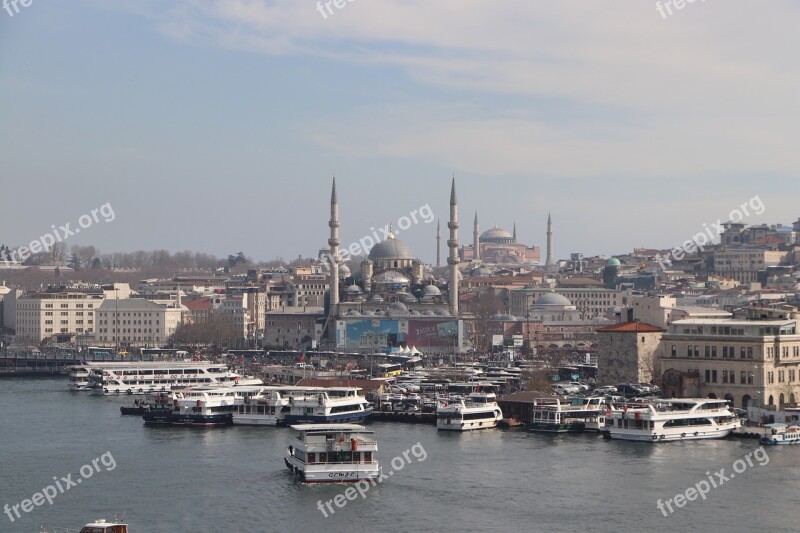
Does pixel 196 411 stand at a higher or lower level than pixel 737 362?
lower

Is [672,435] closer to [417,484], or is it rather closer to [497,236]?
[417,484]

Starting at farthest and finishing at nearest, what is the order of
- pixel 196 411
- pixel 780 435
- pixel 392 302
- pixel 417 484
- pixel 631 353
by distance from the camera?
pixel 392 302 → pixel 631 353 → pixel 196 411 → pixel 780 435 → pixel 417 484

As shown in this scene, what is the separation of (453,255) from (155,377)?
2134 cm

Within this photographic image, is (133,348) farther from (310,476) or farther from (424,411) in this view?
(310,476)

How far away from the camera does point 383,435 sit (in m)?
28.8

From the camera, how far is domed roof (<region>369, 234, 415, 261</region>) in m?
65.4

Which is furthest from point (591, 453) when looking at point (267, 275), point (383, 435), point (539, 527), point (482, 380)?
point (267, 275)

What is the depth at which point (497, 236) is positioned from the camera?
124 meters

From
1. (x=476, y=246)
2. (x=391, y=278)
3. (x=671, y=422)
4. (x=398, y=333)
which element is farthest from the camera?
(x=476, y=246)

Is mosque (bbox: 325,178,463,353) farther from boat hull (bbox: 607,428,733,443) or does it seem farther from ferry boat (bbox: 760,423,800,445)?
ferry boat (bbox: 760,423,800,445)

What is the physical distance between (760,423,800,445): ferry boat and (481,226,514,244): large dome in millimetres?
95542

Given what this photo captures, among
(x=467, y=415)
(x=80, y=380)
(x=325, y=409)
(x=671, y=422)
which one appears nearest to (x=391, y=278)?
(x=80, y=380)

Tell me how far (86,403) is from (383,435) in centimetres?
1087

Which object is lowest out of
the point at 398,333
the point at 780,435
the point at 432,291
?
the point at 780,435
